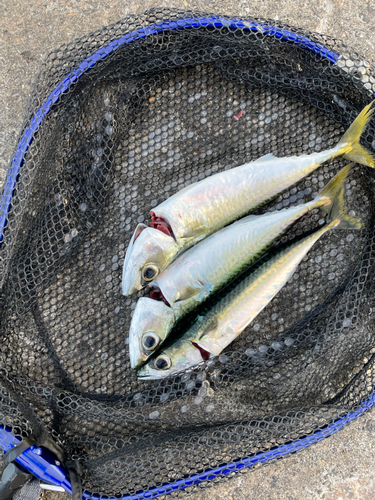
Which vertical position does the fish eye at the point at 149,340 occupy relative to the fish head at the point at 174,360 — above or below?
above

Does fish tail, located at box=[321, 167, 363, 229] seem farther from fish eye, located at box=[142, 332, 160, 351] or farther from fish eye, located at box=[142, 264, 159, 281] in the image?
fish eye, located at box=[142, 332, 160, 351]

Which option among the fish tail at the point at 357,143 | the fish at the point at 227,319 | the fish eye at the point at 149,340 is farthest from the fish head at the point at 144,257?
the fish tail at the point at 357,143

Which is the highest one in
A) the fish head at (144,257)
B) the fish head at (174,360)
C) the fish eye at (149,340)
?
the fish head at (144,257)

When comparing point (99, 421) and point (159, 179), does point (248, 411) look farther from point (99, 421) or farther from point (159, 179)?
point (159, 179)

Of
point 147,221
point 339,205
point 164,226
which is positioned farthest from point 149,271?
point 339,205

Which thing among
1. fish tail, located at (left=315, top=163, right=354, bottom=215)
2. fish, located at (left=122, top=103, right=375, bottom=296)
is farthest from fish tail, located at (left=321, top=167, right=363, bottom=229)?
fish, located at (left=122, top=103, right=375, bottom=296)

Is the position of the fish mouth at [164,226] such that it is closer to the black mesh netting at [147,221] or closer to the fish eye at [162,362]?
the black mesh netting at [147,221]

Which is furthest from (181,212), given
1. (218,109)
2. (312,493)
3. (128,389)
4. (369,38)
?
(312,493)

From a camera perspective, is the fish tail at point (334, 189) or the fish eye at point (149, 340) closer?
the fish eye at point (149, 340)
